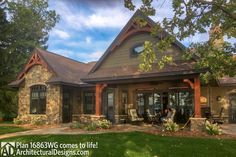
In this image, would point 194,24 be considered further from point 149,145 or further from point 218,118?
point 218,118

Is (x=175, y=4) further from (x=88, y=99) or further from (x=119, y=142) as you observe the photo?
(x=88, y=99)

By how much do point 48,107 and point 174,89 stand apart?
9.60m

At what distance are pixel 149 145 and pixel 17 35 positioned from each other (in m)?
30.5

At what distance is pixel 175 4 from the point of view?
8.80m

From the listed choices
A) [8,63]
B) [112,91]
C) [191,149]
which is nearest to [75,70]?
[112,91]

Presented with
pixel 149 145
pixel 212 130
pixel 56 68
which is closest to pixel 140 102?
pixel 56 68

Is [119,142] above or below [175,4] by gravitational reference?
below

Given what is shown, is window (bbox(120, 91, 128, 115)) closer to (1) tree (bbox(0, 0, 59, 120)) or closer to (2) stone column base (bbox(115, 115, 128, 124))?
(2) stone column base (bbox(115, 115, 128, 124))

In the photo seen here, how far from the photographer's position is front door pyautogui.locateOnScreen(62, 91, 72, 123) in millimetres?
21109

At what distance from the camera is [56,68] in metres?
21.2

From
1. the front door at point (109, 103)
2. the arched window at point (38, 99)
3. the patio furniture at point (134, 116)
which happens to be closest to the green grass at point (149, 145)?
the patio furniture at point (134, 116)

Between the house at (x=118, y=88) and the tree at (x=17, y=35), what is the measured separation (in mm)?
5265

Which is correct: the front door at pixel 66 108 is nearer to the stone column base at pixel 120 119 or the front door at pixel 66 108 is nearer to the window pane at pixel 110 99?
the window pane at pixel 110 99

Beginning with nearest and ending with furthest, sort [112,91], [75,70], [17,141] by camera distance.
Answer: [17,141] < [112,91] < [75,70]
